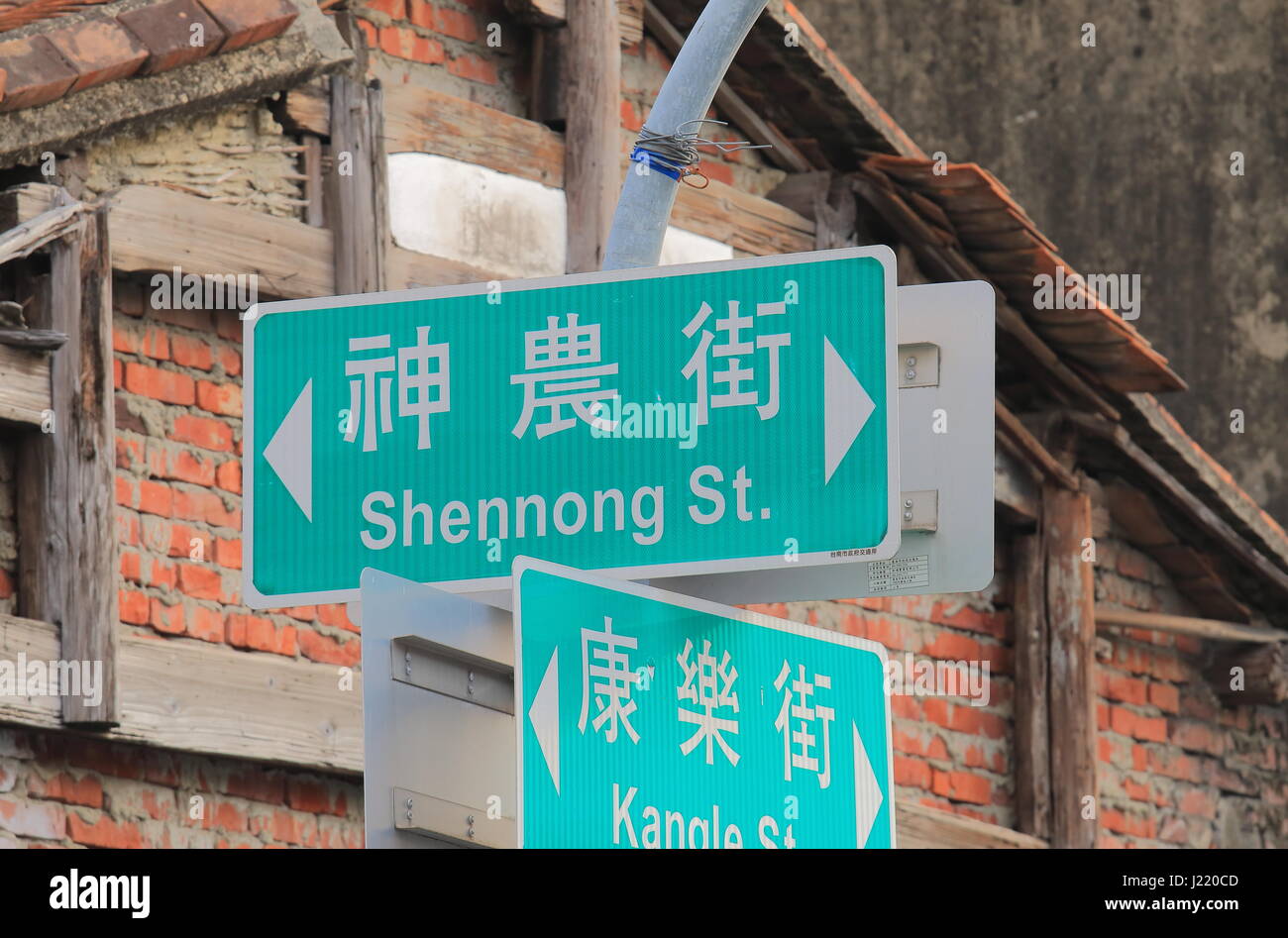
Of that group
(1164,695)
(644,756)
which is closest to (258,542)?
(644,756)

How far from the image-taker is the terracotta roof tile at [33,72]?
602 centimetres

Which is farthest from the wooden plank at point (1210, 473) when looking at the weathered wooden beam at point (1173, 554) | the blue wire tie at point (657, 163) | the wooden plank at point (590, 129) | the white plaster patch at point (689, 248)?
the blue wire tie at point (657, 163)

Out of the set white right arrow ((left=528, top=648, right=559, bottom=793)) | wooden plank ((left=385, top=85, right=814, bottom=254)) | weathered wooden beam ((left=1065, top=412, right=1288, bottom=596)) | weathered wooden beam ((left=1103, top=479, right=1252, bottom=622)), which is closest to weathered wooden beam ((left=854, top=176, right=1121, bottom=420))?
weathered wooden beam ((left=1065, top=412, right=1288, bottom=596))

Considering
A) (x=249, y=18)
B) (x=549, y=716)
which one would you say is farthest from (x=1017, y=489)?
(x=549, y=716)

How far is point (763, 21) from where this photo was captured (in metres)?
8.55

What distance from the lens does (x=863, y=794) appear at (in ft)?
10.9

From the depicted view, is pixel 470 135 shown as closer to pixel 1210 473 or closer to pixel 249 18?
pixel 249 18

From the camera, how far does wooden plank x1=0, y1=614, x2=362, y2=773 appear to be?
594 centimetres

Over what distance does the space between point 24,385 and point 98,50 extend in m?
1.03

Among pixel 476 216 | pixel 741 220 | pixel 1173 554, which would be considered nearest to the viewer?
pixel 476 216

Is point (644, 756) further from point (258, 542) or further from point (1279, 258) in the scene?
point (1279, 258)

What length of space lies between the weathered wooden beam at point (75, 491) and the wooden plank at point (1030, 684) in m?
4.79

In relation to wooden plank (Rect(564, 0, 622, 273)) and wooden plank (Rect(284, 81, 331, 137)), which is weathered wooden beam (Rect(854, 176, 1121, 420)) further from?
wooden plank (Rect(284, 81, 331, 137))

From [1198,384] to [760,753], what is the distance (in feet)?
37.5
